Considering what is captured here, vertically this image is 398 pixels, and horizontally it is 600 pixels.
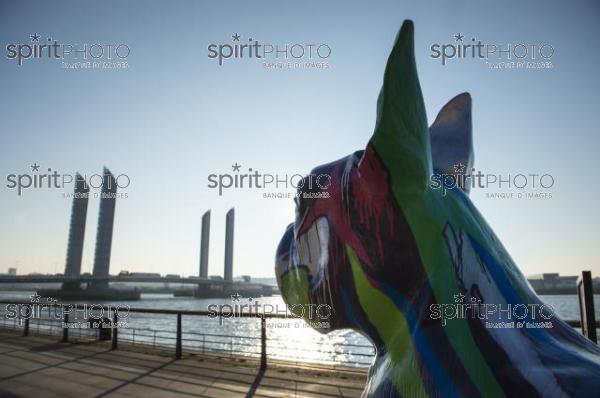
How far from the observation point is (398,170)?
1.08m

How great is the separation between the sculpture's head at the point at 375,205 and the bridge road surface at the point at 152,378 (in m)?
4.63

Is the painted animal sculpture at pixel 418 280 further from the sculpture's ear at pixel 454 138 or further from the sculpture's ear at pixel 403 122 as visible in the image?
the sculpture's ear at pixel 454 138

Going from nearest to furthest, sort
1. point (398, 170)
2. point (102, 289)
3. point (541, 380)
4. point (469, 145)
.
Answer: point (541, 380) < point (398, 170) < point (469, 145) < point (102, 289)

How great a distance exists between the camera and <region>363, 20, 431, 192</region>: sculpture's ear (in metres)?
0.92

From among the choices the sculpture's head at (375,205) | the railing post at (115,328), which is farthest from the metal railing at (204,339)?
the sculpture's head at (375,205)

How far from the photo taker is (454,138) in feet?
5.57

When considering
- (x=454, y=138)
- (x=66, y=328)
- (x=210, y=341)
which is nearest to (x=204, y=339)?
(x=210, y=341)

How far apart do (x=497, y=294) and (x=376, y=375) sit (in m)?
0.41

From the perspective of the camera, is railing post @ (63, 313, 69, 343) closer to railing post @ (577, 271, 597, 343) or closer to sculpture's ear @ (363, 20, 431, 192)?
railing post @ (577, 271, 597, 343)

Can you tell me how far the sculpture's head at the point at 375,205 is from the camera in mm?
974

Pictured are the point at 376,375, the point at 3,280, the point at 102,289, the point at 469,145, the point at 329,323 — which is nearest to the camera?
the point at 376,375

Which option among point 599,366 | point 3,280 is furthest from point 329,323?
point 3,280

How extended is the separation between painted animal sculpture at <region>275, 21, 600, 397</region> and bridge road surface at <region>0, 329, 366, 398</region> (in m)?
4.83

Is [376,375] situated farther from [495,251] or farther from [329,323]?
[495,251]
